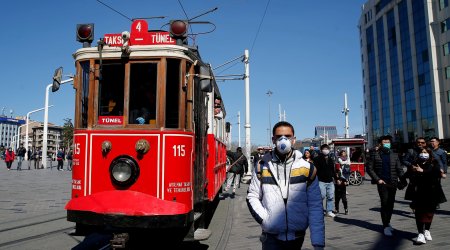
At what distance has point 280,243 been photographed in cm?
338

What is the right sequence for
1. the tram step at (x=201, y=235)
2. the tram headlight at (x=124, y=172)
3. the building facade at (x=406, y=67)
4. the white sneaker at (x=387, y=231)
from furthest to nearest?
the building facade at (x=406, y=67) → the white sneaker at (x=387, y=231) → the tram step at (x=201, y=235) → the tram headlight at (x=124, y=172)

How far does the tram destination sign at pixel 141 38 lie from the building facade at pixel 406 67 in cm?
4557

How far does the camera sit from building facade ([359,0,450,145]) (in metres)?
45.5

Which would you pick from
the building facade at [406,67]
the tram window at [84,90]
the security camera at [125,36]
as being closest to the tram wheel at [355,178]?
the tram window at [84,90]

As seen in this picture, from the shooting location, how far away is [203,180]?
692 cm

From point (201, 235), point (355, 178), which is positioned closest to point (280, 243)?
point (201, 235)

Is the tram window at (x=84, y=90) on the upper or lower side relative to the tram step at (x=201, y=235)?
upper

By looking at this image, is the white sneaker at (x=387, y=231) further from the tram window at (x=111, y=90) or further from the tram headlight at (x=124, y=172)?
the tram window at (x=111, y=90)

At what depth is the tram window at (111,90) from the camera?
229 inches

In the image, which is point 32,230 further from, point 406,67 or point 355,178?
point 406,67

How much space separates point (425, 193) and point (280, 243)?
4.60 m

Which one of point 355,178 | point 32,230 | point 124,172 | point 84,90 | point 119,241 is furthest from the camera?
point 355,178

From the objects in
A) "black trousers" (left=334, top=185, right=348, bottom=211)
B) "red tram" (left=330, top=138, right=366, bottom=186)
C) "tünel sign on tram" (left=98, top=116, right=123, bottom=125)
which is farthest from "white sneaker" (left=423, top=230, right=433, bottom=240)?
"red tram" (left=330, top=138, right=366, bottom=186)

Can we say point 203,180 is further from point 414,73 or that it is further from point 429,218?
point 414,73
